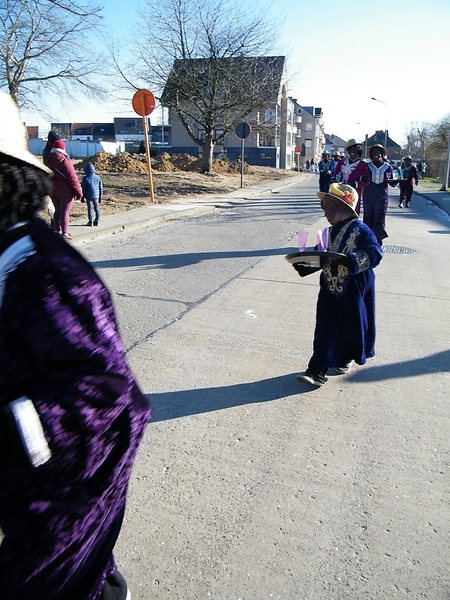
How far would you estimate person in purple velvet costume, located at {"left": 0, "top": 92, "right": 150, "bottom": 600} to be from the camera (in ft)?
4.04

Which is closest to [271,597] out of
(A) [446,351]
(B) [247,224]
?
(A) [446,351]

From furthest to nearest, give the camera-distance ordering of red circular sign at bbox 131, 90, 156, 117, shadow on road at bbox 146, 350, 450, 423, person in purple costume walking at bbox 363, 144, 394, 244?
red circular sign at bbox 131, 90, 156, 117, person in purple costume walking at bbox 363, 144, 394, 244, shadow on road at bbox 146, 350, 450, 423

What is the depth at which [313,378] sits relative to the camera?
409cm

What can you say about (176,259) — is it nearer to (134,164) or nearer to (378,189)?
(378,189)

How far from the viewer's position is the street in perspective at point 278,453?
2320 mm

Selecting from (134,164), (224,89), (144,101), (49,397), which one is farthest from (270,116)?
(49,397)

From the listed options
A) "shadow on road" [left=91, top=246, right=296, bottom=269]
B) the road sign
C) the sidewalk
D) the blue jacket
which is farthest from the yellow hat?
the road sign

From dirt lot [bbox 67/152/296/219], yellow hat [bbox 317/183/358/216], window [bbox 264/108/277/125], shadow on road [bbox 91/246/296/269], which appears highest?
window [bbox 264/108/277/125]

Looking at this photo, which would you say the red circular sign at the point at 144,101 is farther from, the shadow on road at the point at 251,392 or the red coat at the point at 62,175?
the shadow on road at the point at 251,392

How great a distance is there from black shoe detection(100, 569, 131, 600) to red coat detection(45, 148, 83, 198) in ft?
25.9

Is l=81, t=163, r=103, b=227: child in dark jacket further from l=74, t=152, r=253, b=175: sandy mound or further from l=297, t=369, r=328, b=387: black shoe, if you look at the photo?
l=74, t=152, r=253, b=175: sandy mound

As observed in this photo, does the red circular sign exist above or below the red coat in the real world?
above

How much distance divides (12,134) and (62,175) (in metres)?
7.90

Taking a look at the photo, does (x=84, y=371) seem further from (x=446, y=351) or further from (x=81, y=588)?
(x=446, y=351)
